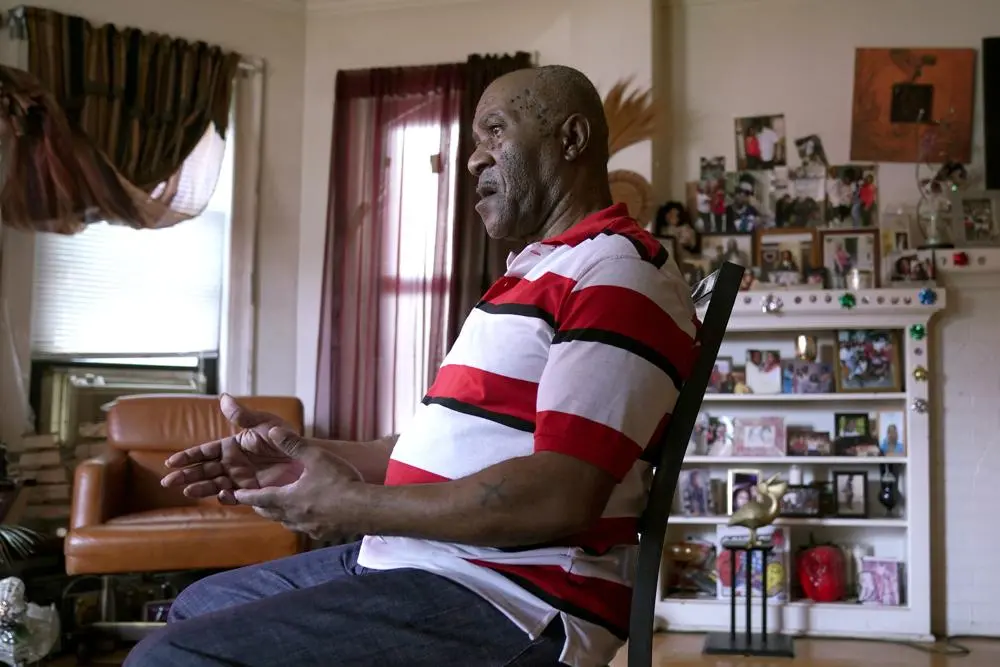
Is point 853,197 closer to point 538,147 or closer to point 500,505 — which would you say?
point 538,147

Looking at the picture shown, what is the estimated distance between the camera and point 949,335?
3.87 m

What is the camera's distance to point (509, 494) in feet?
2.98

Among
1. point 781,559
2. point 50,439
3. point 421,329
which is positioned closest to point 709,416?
point 781,559

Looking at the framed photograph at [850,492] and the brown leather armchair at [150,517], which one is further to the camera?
the framed photograph at [850,492]

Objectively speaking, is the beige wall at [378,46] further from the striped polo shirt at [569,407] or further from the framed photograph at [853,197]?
the striped polo shirt at [569,407]

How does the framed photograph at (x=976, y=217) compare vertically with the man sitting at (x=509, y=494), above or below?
above

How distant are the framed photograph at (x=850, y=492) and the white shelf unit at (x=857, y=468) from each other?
48 millimetres

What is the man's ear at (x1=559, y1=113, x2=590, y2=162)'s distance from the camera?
4.08 feet

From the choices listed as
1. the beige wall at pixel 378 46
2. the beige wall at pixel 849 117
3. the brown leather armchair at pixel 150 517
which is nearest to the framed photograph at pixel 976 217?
the beige wall at pixel 849 117

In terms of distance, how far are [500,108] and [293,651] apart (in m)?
0.74

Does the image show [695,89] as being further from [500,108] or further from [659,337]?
[659,337]

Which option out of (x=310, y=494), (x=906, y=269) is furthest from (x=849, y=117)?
(x=310, y=494)

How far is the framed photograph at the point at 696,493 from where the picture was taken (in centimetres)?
390

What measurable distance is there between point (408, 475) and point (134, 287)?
351cm
